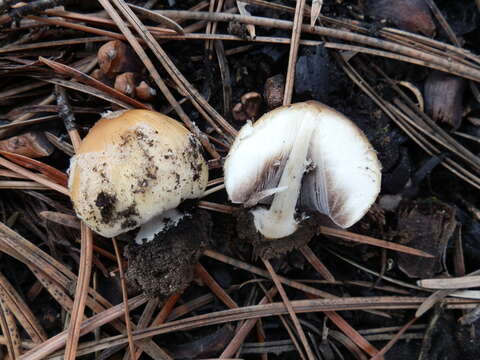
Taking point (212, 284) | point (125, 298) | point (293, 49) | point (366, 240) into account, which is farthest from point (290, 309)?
point (293, 49)

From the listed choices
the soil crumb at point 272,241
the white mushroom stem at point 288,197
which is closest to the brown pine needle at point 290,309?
the soil crumb at point 272,241

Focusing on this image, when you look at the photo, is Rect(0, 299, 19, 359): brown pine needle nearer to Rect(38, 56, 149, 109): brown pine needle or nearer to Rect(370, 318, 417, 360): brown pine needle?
Rect(38, 56, 149, 109): brown pine needle

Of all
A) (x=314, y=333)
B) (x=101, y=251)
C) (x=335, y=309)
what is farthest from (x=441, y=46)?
(x=101, y=251)

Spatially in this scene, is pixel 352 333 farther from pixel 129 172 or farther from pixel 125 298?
pixel 129 172

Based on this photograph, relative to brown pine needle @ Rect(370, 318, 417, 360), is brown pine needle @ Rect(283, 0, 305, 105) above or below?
above

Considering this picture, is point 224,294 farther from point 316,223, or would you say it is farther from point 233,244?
point 316,223

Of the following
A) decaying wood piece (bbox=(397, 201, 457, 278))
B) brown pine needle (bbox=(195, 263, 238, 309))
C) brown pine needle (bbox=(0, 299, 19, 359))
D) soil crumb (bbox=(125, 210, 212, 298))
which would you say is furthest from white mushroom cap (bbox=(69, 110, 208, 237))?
decaying wood piece (bbox=(397, 201, 457, 278))
